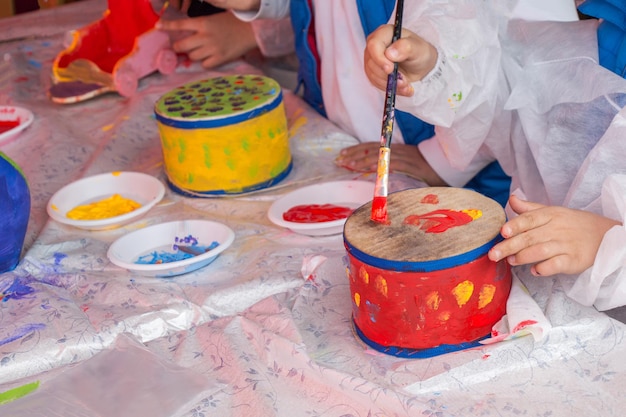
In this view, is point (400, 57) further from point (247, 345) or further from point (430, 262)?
point (247, 345)

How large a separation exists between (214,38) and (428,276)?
111 centimetres

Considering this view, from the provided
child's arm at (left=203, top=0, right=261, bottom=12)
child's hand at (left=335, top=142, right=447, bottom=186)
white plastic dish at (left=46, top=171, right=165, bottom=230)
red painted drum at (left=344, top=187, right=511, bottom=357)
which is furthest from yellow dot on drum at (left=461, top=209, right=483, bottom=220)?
child's arm at (left=203, top=0, right=261, bottom=12)

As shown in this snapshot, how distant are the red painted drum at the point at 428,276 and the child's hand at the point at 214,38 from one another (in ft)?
3.20

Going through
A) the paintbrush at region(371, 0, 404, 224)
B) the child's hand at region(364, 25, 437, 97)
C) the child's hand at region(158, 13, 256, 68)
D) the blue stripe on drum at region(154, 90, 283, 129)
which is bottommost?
the child's hand at region(158, 13, 256, 68)

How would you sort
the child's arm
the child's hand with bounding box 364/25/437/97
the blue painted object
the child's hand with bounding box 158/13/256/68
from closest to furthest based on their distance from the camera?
the child's hand with bounding box 364/25/437/97, the blue painted object, the child's arm, the child's hand with bounding box 158/13/256/68

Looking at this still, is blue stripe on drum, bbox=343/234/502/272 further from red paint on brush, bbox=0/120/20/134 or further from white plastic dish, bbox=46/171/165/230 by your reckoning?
red paint on brush, bbox=0/120/20/134

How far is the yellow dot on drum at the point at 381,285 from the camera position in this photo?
80cm

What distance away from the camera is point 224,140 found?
48.6 inches

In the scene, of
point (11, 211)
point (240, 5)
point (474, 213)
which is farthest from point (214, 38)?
point (474, 213)

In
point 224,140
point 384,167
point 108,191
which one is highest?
point 384,167

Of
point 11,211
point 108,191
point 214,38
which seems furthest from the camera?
point 214,38

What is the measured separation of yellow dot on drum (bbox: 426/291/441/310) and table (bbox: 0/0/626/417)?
59 mm

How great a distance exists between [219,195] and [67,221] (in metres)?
0.23

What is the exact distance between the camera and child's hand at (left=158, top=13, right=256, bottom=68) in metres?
1.75
